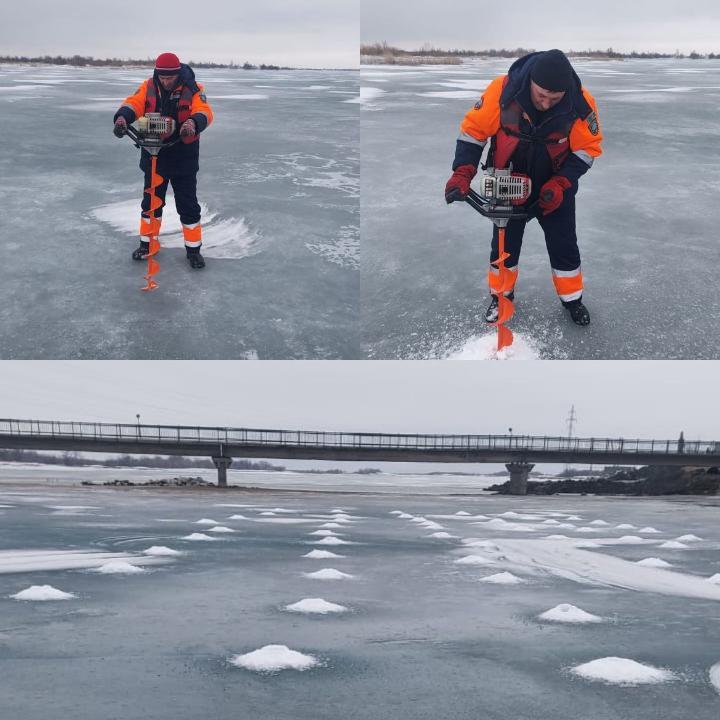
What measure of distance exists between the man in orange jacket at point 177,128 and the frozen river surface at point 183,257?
390mm

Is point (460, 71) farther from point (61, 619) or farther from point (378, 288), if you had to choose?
point (61, 619)

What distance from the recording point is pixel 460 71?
86.8 ft

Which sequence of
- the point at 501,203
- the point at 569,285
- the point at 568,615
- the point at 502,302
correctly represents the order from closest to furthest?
1. the point at 568,615
2. the point at 501,203
3. the point at 502,302
4. the point at 569,285

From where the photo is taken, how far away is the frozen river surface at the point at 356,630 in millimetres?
2164

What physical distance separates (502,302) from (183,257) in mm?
3392

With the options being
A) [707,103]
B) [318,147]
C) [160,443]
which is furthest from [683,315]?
[160,443]

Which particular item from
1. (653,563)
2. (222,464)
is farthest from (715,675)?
(222,464)

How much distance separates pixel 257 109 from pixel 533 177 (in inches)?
556

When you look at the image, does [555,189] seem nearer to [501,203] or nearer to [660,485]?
[501,203]

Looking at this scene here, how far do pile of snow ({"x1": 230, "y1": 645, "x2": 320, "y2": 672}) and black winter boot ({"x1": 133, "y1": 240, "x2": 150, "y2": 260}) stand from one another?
5.84m

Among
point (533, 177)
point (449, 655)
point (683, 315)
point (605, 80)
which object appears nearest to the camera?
point (449, 655)

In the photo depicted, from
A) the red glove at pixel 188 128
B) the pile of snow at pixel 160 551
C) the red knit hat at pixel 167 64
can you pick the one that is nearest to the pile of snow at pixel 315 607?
the pile of snow at pixel 160 551

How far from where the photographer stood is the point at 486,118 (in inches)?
230

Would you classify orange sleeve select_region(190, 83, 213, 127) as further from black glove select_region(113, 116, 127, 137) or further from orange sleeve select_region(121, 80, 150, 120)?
black glove select_region(113, 116, 127, 137)
